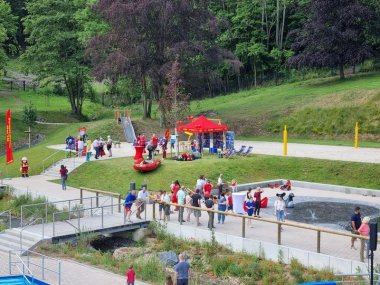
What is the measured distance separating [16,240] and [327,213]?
40.2 ft

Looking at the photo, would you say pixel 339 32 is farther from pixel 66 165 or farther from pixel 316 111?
pixel 66 165

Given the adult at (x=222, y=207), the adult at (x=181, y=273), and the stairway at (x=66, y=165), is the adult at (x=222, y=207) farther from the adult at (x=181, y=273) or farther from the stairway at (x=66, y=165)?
the stairway at (x=66, y=165)

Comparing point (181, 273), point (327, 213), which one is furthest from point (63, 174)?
point (181, 273)

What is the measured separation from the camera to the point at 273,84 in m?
71.2

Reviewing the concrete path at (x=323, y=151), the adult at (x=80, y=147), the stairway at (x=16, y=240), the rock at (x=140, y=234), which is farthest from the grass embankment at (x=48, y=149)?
the rock at (x=140, y=234)

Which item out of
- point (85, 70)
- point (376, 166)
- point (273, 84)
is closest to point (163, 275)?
point (376, 166)

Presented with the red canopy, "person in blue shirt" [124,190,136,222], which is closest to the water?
"person in blue shirt" [124,190,136,222]

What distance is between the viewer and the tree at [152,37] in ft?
159

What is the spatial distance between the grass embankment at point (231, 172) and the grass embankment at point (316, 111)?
11827 millimetres

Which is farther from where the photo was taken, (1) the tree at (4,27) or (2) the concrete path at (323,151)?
(1) the tree at (4,27)

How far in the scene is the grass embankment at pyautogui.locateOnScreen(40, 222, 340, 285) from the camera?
20.3m

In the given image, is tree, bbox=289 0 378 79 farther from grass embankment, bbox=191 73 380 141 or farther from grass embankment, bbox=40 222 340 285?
grass embankment, bbox=40 222 340 285

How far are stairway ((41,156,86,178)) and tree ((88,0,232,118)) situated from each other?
11728mm

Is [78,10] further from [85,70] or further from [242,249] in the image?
[242,249]
